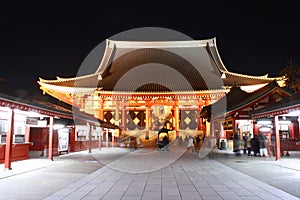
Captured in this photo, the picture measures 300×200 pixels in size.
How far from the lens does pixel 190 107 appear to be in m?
33.5

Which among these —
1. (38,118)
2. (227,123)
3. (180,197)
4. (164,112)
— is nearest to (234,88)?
(227,123)

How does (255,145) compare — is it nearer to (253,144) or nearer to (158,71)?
(253,144)

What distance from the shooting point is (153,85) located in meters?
28.2

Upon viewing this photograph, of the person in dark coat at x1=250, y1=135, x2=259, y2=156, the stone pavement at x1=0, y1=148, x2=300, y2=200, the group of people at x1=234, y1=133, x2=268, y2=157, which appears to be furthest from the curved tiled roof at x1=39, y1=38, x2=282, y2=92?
the stone pavement at x1=0, y1=148, x2=300, y2=200

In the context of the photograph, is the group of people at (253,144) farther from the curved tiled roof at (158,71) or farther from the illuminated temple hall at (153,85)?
the curved tiled roof at (158,71)

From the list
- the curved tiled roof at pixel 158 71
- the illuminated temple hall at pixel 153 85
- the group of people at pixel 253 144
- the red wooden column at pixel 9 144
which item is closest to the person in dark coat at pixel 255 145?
the group of people at pixel 253 144

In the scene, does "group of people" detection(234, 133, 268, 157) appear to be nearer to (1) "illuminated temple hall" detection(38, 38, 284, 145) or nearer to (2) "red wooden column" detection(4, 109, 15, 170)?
(1) "illuminated temple hall" detection(38, 38, 284, 145)

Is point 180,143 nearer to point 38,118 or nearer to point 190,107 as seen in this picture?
point 190,107

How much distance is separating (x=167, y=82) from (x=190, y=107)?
6413 millimetres

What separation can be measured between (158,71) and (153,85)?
3.65 m

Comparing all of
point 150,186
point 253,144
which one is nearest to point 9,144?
point 150,186

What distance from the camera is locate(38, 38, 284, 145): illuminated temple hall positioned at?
2700cm

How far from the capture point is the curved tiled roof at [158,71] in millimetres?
27438

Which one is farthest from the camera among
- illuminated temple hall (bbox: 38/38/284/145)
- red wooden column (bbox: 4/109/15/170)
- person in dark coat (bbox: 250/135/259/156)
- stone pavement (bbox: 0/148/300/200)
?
illuminated temple hall (bbox: 38/38/284/145)
